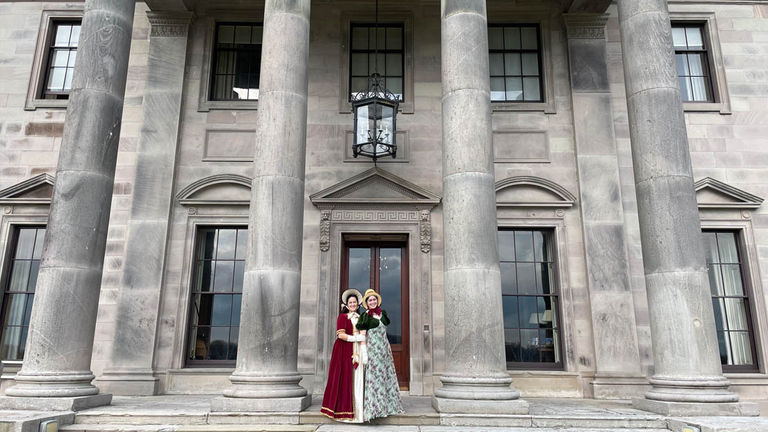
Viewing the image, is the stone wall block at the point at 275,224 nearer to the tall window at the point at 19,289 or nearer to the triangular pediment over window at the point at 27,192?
the triangular pediment over window at the point at 27,192

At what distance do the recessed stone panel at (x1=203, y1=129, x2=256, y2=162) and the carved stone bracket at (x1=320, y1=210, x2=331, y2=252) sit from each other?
2.26 metres

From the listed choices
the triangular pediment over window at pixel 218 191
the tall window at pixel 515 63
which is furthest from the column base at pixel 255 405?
the tall window at pixel 515 63

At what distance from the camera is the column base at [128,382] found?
11398 millimetres

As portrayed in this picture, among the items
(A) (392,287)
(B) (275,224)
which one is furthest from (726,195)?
(B) (275,224)

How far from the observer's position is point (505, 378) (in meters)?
8.18

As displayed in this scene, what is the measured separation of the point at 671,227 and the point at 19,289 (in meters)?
13.7

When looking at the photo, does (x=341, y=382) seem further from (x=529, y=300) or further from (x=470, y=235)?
(x=529, y=300)

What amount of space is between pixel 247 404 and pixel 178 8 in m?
10.0

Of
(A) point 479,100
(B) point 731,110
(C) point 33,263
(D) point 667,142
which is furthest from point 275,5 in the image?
(B) point 731,110

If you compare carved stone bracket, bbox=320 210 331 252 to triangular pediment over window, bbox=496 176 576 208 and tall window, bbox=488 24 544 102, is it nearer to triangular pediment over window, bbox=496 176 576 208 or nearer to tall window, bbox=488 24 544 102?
triangular pediment over window, bbox=496 176 576 208

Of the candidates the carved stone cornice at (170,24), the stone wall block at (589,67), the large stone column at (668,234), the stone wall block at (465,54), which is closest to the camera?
the large stone column at (668,234)

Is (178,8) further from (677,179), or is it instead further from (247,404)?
(677,179)

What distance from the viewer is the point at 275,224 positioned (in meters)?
8.75

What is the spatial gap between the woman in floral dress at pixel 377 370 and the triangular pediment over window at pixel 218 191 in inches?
219
